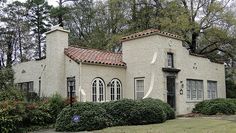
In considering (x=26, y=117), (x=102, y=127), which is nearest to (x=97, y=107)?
(x=102, y=127)

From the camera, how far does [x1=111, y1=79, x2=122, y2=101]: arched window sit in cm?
2494

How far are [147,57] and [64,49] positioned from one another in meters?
5.98

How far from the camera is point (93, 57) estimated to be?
24594 mm

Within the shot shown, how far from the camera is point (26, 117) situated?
60.3ft

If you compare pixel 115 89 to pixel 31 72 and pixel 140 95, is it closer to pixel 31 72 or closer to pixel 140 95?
pixel 140 95

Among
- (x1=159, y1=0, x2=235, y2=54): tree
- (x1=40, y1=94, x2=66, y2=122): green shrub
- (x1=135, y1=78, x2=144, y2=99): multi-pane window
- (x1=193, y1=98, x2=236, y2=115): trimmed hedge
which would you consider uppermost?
(x1=159, y1=0, x2=235, y2=54): tree

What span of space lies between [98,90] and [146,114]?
594 centimetres

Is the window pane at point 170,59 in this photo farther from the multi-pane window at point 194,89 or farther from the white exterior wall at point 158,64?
the multi-pane window at point 194,89

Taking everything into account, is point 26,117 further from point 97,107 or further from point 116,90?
point 116,90

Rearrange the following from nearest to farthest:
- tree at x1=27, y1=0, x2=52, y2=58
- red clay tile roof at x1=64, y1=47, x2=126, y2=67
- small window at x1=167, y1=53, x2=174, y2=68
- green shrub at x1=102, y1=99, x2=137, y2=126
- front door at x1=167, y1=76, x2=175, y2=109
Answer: green shrub at x1=102, y1=99, x2=137, y2=126 < red clay tile roof at x1=64, y1=47, x2=126, y2=67 < front door at x1=167, y1=76, x2=175, y2=109 < small window at x1=167, y1=53, x2=174, y2=68 < tree at x1=27, y1=0, x2=52, y2=58

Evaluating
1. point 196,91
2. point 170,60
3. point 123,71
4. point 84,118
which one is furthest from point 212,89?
point 84,118

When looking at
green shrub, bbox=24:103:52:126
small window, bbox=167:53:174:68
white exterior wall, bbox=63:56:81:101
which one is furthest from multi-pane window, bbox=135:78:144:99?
green shrub, bbox=24:103:52:126

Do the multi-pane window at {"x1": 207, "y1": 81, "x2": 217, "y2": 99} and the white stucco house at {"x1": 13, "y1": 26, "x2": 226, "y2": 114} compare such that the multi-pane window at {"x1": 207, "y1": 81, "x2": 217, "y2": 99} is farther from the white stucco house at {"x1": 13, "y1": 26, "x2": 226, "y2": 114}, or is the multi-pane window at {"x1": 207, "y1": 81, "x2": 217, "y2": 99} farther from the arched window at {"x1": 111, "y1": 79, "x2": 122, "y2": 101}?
the arched window at {"x1": 111, "y1": 79, "x2": 122, "y2": 101}

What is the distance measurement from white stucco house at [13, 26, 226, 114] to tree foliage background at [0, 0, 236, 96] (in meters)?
11.0
